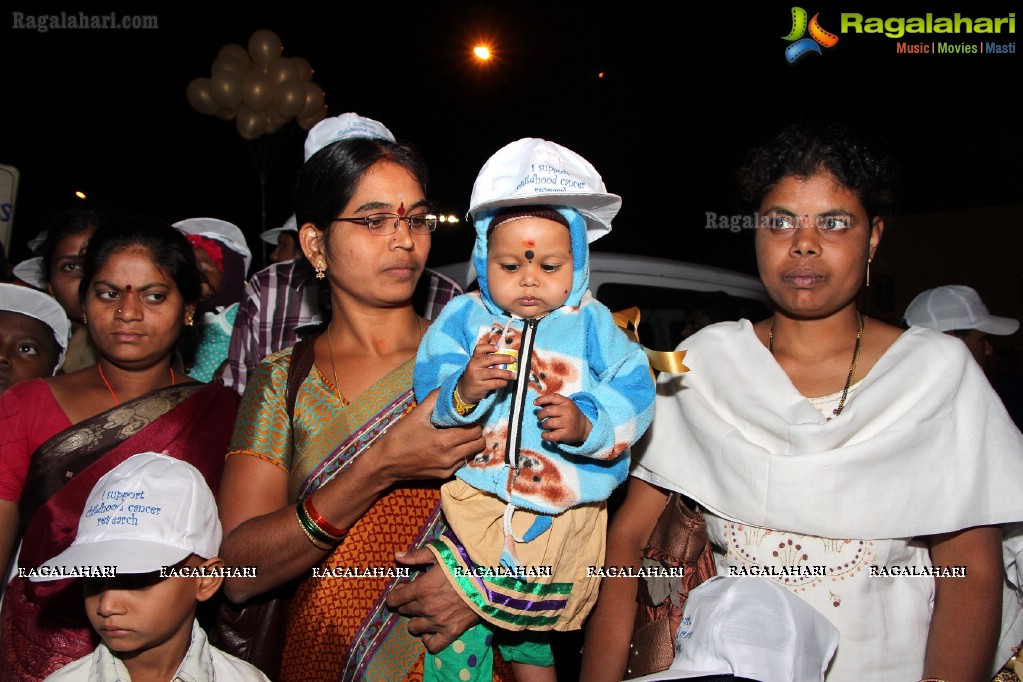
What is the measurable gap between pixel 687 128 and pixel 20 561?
383 inches

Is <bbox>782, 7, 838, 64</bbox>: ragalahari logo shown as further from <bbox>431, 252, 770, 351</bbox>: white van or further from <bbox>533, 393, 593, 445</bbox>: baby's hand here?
<bbox>533, 393, 593, 445</bbox>: baby's hand

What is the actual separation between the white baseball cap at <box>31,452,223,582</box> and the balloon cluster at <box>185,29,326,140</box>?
7077 millimetres

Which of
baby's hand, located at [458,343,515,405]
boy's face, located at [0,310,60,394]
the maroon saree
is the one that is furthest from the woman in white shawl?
boy's face, located at [0,310,60,394]

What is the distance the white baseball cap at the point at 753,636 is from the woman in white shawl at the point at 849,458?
0.67ft

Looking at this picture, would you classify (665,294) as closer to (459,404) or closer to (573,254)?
(573,254)

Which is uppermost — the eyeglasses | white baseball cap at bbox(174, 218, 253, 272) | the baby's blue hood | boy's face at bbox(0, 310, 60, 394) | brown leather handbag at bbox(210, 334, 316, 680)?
white baseball cap at bbox(174, 218, 253, 272)

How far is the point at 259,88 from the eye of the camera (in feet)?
26.7

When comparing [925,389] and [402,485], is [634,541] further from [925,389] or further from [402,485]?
[925,389]

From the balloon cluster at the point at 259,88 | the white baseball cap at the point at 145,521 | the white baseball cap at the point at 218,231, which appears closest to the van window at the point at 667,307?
the white baseball cap at the point at 218,231

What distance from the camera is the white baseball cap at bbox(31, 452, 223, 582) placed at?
1771 mm

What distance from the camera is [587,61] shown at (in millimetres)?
11055

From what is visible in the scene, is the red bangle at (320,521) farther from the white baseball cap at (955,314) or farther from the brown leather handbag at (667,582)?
the white baseball cap at (955,314)

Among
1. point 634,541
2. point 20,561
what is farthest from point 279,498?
point 634,541

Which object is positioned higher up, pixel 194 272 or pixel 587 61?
pixel 587 61
